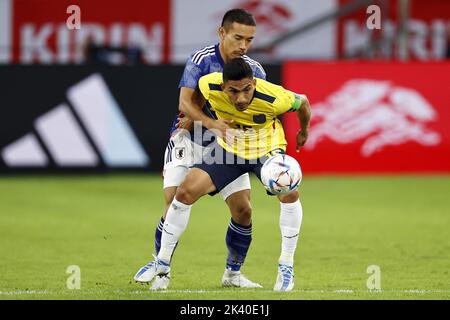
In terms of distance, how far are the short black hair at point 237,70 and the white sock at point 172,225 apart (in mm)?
1065

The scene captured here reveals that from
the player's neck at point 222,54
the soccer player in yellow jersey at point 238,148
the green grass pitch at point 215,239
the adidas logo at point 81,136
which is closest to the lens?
the soccer player in yellow jersey at point 238,148

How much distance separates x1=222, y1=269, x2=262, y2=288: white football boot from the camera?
9.15 meters

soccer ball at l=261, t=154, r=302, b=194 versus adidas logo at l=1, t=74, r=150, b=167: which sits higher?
soccer ball at l=261, t=154, r=302, b=194

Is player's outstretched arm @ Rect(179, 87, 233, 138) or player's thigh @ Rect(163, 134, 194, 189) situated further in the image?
player's thigh @ Rect(163, 134, 194, 189)

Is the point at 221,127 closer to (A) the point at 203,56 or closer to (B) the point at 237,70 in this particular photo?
(B) the point at 237,70

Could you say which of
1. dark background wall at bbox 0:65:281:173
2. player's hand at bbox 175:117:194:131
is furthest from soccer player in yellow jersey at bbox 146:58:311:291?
dark background wall at bbox 0:65:281:173

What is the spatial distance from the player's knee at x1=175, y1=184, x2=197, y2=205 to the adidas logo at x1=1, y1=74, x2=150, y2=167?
10.1 m

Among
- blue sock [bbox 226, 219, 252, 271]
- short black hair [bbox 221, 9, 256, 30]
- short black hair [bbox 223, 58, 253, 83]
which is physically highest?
short black hair [bbox 221, 9, 256, 30]

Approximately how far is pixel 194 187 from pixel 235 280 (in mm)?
963

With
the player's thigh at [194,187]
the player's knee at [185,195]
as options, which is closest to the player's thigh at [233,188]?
the player's thigh at [194,187]

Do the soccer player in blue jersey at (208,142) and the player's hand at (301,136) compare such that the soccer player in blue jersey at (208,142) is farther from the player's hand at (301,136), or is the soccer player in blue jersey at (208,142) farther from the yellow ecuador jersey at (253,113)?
the player's hand at (301,136)

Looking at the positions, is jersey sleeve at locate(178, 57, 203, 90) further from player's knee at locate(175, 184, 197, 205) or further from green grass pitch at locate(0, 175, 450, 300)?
green grass pitch at locate(0, 175, 450, 300)

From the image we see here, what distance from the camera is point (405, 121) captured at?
62.4 ft

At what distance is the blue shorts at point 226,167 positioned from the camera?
8.87m
